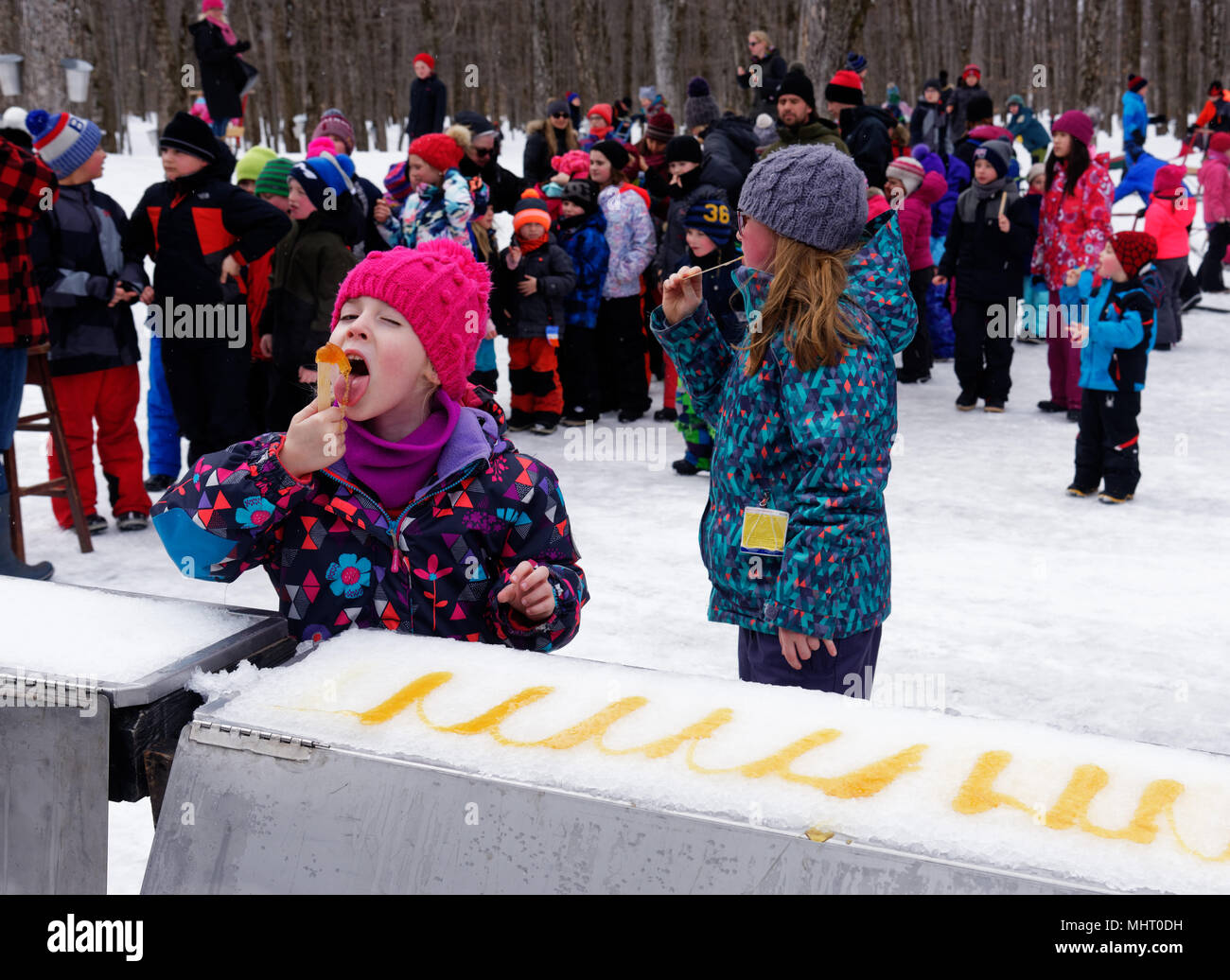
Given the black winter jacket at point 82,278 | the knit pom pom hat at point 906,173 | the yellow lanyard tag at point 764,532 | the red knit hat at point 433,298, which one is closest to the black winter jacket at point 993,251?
the knit pom pom hat at point 906,173

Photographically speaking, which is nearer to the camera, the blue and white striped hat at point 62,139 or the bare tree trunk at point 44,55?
the blue and white striped hat at point 62,139

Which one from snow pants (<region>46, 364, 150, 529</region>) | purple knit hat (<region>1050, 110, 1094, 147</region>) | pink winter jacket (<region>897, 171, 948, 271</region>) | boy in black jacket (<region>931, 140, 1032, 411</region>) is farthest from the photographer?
pink winter jacket (<region>897, 171, 948, 271</region>)

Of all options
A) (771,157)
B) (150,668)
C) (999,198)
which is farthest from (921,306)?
(150,668)

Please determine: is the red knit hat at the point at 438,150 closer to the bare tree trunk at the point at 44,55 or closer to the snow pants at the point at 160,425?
the snow pants at the point at 160,425

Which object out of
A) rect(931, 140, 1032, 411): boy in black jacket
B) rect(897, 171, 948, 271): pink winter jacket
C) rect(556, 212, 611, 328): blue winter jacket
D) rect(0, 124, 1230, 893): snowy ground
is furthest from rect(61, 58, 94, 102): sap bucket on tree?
rect(931, 140, 1032, 411): boy in black jacket

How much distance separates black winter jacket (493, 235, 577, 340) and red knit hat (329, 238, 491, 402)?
5.56 m

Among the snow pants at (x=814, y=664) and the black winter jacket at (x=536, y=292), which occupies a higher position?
the black winter jacket at (x=536, y=292)

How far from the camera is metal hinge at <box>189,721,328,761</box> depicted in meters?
1.38

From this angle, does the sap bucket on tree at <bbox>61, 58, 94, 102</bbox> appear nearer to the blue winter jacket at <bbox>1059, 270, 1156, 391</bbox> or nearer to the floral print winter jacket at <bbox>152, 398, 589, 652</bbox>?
the blue winter jacket at <bbox>1059, 270, 1156, 391</bbox>

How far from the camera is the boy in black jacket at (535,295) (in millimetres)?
7656

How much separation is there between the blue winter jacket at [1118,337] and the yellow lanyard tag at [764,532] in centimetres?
438

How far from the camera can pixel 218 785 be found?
1404mm

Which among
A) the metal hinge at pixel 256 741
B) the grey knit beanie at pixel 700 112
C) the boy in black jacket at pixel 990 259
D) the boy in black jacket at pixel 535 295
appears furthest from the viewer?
the grey knit beanie at pixel 700 112

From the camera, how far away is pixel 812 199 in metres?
2.48
